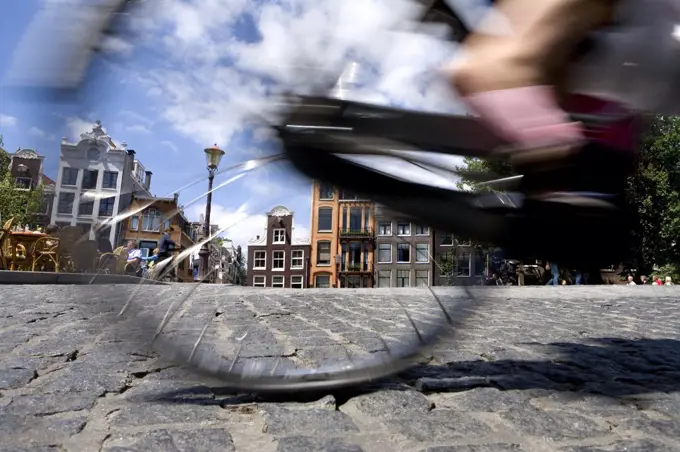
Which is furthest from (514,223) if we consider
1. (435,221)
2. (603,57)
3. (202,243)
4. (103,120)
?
(103,120)

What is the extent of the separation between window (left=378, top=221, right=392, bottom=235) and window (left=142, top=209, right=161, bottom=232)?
0.64m

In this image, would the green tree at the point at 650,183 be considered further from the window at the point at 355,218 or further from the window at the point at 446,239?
the window at the point at 355,218

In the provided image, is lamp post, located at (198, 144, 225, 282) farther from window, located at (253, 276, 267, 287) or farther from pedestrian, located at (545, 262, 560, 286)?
pedestrian, located at (545, 262, 560, 286)

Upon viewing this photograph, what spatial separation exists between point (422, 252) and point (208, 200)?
669 millimetres

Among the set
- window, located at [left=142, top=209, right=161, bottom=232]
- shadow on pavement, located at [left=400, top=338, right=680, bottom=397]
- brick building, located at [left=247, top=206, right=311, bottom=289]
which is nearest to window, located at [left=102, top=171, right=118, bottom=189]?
window, located at [left=142, top=209, right=161, bottom=232]

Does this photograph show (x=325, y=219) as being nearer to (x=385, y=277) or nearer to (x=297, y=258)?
(x=297, y=258)

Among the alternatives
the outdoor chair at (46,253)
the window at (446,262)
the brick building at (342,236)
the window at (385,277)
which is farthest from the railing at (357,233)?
the outdoor chair at (46,253)

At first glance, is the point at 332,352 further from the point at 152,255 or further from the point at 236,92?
the point at 236,92

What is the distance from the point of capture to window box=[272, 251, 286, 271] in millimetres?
1692

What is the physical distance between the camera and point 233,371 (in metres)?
1.85

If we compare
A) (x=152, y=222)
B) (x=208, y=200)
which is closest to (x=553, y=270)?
(x=208, y=200)

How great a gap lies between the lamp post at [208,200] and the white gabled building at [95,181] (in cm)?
16

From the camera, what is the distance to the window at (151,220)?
165 centimetres

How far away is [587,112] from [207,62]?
3.09ft
